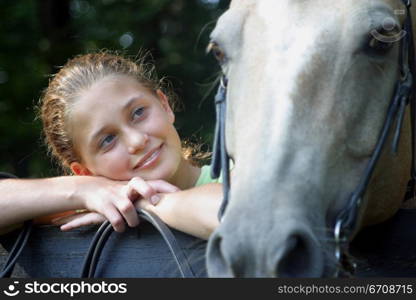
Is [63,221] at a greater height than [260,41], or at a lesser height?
lesser

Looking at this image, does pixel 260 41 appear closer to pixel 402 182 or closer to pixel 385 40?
pixel 385 40

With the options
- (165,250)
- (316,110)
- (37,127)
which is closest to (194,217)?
(165,250)

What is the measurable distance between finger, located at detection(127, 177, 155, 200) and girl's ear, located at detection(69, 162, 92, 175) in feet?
1.64

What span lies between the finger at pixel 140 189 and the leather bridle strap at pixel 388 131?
0.61m

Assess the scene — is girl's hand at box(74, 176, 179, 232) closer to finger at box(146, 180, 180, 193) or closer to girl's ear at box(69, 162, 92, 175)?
finger at box(146, 180, 180, 193)

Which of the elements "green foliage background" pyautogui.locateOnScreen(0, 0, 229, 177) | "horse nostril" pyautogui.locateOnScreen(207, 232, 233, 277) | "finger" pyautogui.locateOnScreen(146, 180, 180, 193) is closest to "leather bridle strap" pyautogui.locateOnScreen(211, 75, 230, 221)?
"finger" pyautogui.locateOnScreen(146, 180, 180, 193)

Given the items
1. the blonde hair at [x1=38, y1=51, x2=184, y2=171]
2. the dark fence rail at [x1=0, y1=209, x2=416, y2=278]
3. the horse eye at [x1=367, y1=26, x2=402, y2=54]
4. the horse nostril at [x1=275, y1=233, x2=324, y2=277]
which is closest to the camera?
the horse nostril at [x1=275, y1=233, x2=324, y2=277]

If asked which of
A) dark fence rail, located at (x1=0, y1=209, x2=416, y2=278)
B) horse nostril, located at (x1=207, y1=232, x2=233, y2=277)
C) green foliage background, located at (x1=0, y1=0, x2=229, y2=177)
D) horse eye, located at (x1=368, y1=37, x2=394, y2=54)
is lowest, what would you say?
green foliage background, located at (x1=0, y1=0, x2=229, y2=177)

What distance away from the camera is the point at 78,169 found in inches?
99.7

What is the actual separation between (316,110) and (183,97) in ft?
17.4

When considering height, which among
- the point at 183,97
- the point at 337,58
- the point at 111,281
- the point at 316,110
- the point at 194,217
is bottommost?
the point at 183,97

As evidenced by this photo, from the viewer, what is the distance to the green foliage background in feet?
21.0

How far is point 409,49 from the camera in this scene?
194 cm

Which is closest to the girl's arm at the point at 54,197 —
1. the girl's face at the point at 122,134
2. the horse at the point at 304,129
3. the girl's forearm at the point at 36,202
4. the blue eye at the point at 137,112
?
the girl's forearm at the point at 36,202
